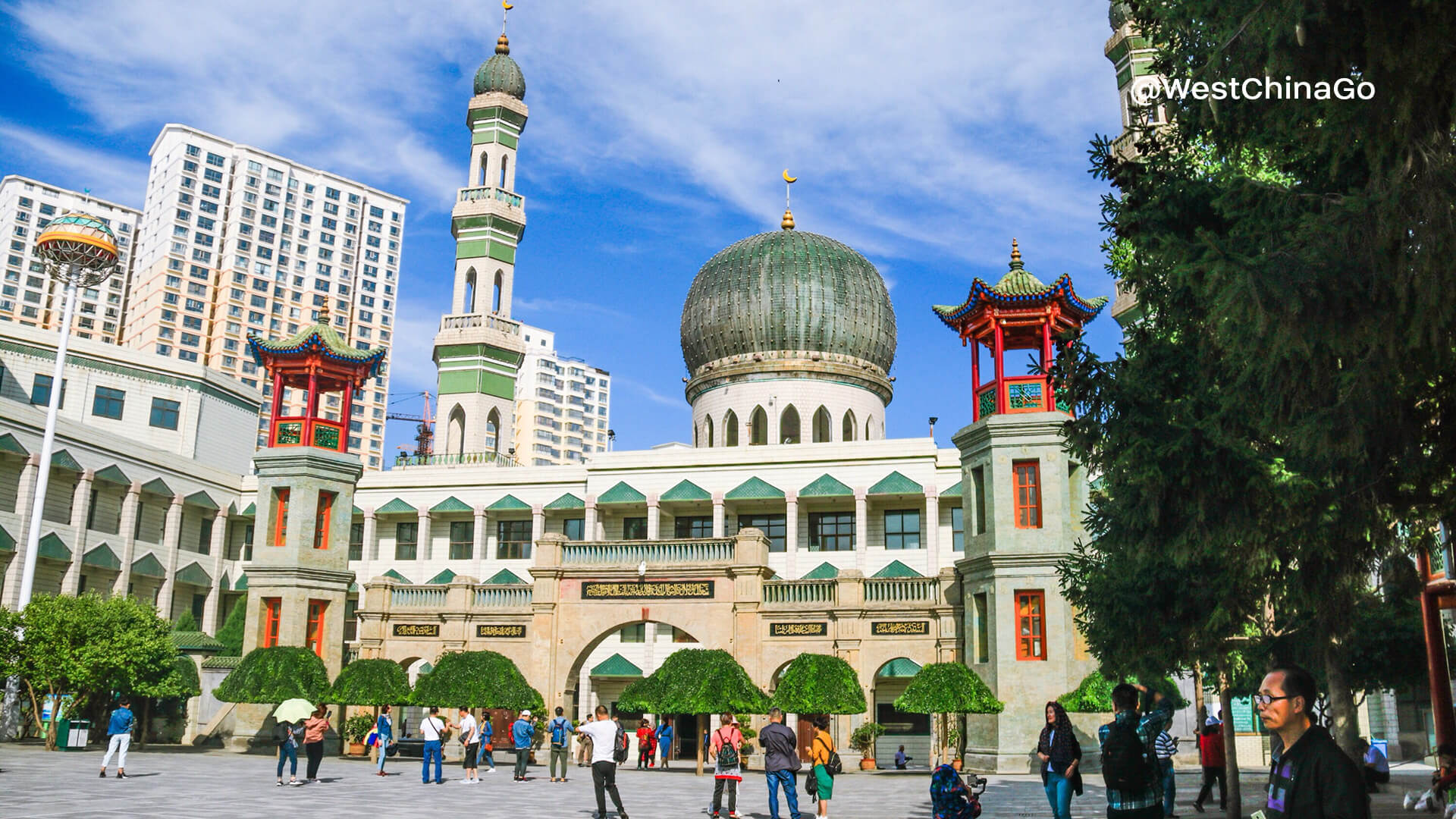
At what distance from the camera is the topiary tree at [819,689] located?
26328 millimetres

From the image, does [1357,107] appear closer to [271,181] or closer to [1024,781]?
[1024,781]

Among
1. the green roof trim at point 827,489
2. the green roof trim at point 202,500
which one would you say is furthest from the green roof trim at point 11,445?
the green roof trim at point 827,489

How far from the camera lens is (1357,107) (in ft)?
27.9

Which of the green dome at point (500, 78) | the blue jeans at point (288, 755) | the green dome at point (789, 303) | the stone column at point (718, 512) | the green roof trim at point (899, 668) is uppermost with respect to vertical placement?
the green dome at point (500, 78)

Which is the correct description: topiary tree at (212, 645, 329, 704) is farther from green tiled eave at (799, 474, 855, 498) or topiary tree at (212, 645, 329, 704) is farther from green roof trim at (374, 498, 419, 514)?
green tiled eave at (799, 474, 855, 498)

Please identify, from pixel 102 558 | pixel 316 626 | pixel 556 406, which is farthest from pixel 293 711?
pixel 556 406

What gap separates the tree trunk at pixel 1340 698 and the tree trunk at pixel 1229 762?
142 centimetres

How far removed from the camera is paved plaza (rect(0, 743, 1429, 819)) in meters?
17.1

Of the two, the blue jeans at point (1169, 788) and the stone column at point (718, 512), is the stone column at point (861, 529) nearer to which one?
the stone column at point (718, 512)

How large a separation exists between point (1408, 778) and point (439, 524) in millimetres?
34859

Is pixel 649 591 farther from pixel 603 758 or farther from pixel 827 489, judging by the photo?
pixel 603 758

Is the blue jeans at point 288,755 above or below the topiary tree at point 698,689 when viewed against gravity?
below

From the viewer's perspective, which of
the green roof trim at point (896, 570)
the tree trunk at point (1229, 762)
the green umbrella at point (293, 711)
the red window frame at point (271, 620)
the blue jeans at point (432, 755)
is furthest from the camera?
the green roof trim at point (896, 570)

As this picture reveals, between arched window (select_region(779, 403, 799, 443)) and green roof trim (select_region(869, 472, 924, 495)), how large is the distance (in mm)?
7550
